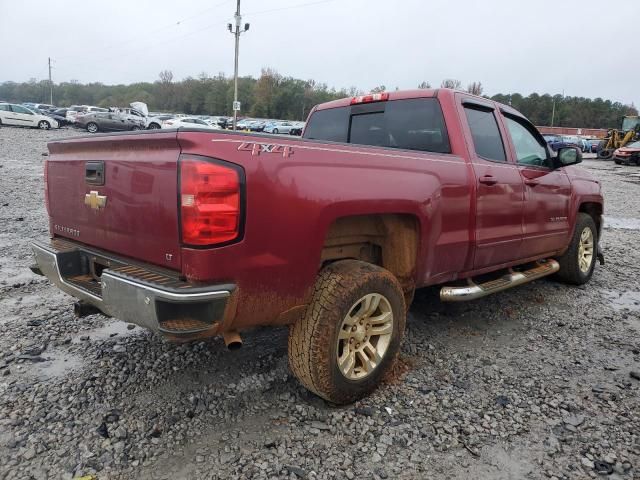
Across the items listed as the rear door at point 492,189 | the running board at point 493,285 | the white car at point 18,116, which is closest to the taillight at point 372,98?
the rear door at point 492,189

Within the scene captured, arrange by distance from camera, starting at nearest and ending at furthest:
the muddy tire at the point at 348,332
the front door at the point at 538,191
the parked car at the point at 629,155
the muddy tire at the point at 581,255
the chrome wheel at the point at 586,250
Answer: the muddy tire at the point at 348,332 < the front door at the point at 538,191 < the muddy tire at the point at 581,255 < the chrome wheel at the point at 586,250 < the parked car at the point at 629,155

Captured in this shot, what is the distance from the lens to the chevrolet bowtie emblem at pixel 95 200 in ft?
9.16

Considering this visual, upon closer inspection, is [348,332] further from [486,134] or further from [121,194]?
[486,134]

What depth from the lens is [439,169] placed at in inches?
133

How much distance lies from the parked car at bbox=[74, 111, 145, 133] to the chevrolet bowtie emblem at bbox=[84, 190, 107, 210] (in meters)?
29.3

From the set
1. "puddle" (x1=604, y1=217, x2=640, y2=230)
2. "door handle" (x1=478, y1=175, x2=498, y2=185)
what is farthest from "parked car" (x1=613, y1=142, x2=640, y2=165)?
"door handle" (x1=478, y1=175, x2=498, y2=185)

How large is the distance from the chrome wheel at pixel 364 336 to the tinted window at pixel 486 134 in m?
1.65

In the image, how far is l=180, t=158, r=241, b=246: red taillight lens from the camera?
2248 millimetres

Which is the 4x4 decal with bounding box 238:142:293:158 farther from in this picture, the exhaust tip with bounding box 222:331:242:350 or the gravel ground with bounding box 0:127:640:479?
the gravel ground with bounding box 0:127:640:479

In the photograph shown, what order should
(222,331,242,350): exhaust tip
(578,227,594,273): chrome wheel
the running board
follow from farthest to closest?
(578,227,594,273): chrome wheel < the running board < (222,331,242,350): exhaust tip

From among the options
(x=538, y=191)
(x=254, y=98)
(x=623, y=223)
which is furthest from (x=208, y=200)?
(x=254, y=98)

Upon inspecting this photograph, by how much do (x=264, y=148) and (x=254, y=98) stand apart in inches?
3550

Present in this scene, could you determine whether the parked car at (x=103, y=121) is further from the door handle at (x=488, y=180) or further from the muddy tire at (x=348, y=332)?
the muddy tire at (x=348, y=332)

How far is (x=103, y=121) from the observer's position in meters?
30.5
